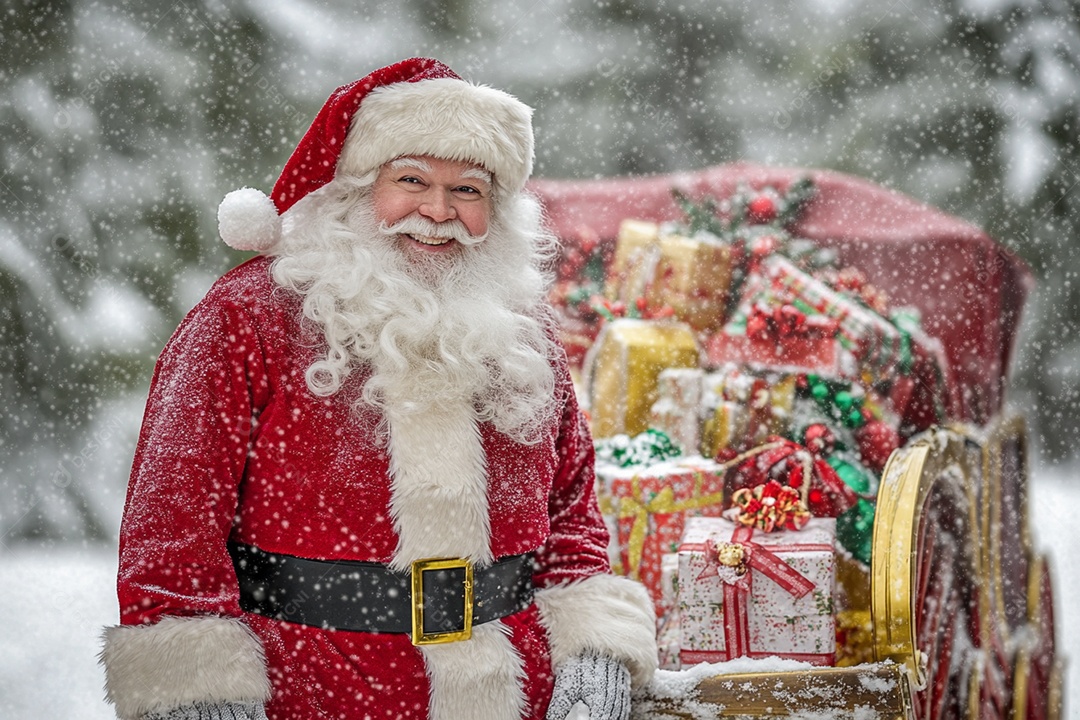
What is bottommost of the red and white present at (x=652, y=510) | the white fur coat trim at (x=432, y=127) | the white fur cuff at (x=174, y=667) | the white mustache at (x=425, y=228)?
the white fur cuff at (x=174, y=667)

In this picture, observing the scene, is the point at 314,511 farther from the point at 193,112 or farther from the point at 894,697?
the point at 193,112

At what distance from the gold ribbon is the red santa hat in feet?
3.25

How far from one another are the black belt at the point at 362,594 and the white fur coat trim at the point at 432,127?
68 cm

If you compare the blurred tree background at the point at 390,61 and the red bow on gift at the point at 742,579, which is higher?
the blurred tree background at the point at 390,61

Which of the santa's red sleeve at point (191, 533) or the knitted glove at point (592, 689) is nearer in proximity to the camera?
the santa's red sleeve at point (191, 533)

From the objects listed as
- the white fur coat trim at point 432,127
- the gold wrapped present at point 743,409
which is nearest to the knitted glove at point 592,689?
the white fur coat trim at point 432,127

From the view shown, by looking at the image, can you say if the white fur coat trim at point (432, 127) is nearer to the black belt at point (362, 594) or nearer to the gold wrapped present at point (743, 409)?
the black belt at point (362, 594)

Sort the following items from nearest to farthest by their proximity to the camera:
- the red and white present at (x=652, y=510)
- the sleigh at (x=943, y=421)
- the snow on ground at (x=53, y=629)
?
the sleigh at (x=943, y=421), the red and white present at (x=652, y=510), the snow on ground at (x=53, y=629)

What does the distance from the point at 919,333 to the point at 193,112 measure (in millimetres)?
2253

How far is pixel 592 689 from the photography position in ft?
5.44

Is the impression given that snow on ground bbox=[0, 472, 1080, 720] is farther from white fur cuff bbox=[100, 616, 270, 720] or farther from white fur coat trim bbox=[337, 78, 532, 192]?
white fur coat trim bbox=[337, 78, 532, 192]

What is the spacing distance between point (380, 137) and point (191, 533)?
72 cm

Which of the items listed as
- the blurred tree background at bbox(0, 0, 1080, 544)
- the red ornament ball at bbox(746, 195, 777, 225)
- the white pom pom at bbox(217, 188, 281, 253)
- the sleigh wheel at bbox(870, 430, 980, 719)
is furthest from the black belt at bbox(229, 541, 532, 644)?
the blurred tree background at bbox(0, 0, 1080, 544)

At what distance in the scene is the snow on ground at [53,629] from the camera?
114 inches
